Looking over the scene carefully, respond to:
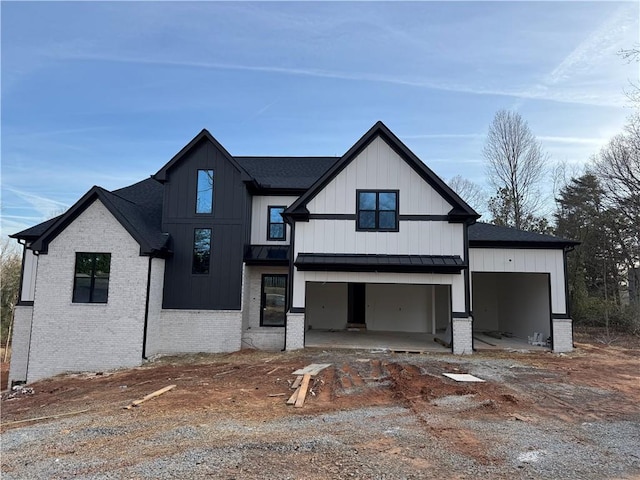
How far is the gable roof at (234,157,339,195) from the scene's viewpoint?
639 inches

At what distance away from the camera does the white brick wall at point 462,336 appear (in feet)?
42.0

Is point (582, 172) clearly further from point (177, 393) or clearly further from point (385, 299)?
point (177, 393)

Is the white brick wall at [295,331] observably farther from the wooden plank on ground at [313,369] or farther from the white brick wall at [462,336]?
the white brick wall at [462,336]

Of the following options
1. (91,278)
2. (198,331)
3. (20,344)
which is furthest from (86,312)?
(20,344)

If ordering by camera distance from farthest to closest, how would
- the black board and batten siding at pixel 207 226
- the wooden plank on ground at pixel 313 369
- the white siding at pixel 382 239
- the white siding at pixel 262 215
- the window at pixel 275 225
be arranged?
the window at pixel 275 225 → the white siding at pixel 262 215 → the black board and batten siding at pixel 207 226 → the white siding at pixel 382 239 → the wooden plank on ground at pixel 313 369

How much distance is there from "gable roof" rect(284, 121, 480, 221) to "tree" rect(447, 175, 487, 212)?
23.1m

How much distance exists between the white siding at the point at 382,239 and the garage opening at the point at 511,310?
4.27 metres

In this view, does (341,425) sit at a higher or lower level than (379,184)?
lower

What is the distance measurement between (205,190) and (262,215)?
2.70 metres

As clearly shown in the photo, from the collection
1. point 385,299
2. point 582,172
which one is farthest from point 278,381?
point 582,172

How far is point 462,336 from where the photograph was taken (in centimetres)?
1289

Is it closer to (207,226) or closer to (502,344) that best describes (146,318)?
(207,226)

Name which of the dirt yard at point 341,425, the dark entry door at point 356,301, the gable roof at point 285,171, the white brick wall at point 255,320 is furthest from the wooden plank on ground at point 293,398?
the dark entry door at point 356,301

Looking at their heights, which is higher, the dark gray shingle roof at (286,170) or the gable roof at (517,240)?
the dark gray shingle roof at (286,170)
